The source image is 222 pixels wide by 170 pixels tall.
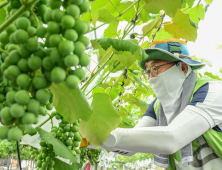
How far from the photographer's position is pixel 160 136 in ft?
2.92

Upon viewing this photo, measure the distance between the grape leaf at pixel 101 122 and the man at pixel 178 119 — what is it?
23cm

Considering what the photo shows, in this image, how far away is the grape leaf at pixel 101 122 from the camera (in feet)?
1.95

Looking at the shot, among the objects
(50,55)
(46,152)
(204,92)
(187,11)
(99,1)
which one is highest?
(187,11)

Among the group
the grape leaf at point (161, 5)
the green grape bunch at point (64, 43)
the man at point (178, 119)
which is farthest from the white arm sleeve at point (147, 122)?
the green grape bunch at point (64, 43)

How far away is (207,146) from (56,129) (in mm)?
920

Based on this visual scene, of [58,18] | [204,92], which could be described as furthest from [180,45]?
[58,18]

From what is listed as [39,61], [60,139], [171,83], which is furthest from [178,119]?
[39,61]

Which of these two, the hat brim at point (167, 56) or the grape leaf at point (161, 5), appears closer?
the grape leaf at point (161, 5)

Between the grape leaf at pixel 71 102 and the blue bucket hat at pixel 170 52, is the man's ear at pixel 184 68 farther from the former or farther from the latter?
the grape leaf at pixel 71 102

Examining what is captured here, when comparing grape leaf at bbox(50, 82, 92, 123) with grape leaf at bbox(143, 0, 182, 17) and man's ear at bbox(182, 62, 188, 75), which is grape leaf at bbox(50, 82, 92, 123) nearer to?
grape leaf at bbox(143, 0, 182, 17)

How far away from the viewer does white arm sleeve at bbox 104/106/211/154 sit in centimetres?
87

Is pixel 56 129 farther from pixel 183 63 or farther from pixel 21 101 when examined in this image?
pixel 183 63

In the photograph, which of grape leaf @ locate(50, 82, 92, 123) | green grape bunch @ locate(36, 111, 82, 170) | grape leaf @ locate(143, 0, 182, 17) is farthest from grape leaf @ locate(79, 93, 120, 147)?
grape leaf @ locate(143, 0, 182, 17)

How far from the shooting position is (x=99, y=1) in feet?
2.81
